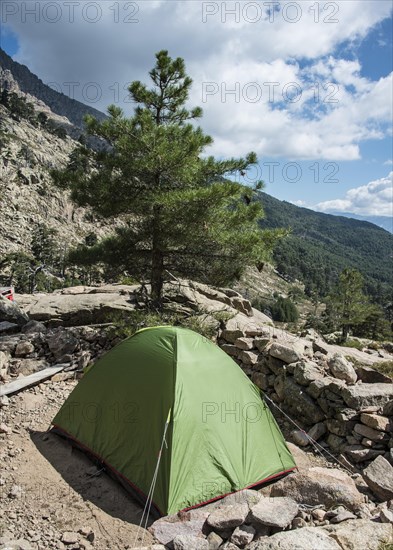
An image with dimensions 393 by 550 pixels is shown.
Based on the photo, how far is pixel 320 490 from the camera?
5.28 metres

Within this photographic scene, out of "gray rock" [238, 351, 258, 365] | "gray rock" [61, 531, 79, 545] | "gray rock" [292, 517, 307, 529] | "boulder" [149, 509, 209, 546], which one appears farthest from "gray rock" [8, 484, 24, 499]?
"gray rock" [238, 351, 258, 365]

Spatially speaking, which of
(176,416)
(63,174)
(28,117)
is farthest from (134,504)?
(28,117)

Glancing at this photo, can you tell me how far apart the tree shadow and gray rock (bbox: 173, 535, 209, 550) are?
36.9 inches

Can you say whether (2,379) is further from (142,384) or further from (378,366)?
(378,366)

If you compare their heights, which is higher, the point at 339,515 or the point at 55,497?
the point at 339,515

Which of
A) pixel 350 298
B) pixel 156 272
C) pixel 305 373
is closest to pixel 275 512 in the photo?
pixel 305 373

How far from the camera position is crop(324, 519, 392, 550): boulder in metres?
3.82

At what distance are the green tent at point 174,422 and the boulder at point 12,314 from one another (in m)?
6.51

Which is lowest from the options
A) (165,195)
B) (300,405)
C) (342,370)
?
(300,405)

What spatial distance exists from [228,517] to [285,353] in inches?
183

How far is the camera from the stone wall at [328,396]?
6.93m

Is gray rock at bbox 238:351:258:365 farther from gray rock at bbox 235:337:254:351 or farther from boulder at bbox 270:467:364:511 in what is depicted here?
boulder at bbox 270:467:364:511

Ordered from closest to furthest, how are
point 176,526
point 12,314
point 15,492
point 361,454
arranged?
point 176,526, point 15,492, point 361,454, point 12,314

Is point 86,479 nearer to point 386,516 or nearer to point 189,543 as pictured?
point 189,543
